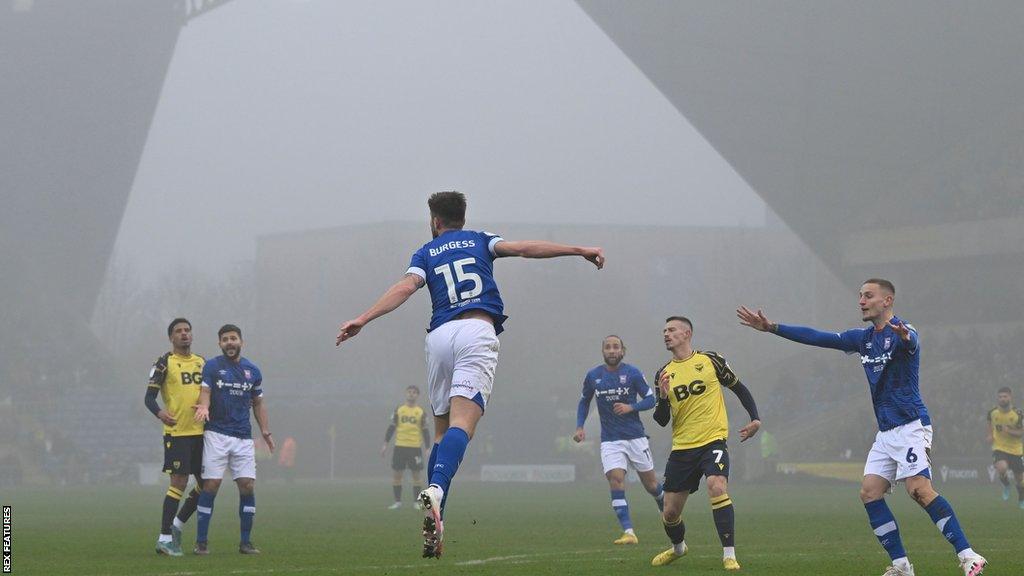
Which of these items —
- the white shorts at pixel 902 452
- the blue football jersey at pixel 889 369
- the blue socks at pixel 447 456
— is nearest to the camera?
the blue socks at pixel 447 456

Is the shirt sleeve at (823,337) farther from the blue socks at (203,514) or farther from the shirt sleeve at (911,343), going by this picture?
the blue socks at (203,514)

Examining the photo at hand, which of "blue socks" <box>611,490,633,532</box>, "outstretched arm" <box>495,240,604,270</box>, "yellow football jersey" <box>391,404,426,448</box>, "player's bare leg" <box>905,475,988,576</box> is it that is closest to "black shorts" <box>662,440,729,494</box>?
"player's bare leg" <box>905,475,988,576</box>

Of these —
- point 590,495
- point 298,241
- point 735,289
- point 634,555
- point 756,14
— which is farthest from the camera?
point 298,241

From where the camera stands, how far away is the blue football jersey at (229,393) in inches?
571

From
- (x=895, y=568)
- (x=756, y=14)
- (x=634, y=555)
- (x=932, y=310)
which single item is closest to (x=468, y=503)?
(x=634, y=555)

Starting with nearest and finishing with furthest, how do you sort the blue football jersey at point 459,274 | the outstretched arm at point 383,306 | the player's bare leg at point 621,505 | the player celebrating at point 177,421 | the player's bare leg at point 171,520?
1. the outstretched arm at point 383,306
2. the blue football jersey at point 459,274
3. the player's bare leg at point 171,520
4. the player celebrating at point 177,421
5. the player's bare leg at point 621,505

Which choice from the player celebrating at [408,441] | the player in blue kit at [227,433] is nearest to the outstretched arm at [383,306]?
the player in blue kit at [227,433]

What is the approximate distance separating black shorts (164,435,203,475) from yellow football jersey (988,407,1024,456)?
16.4m

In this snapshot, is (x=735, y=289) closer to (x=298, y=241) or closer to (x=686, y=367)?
(x=298, y=241)

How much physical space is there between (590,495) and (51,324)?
3824 cm

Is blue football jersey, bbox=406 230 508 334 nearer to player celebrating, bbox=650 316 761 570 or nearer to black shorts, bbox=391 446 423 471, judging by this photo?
player celebrating, bbox=650 316 761 570

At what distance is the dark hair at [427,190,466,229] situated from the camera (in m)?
9.47

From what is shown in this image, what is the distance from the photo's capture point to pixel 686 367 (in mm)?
12047

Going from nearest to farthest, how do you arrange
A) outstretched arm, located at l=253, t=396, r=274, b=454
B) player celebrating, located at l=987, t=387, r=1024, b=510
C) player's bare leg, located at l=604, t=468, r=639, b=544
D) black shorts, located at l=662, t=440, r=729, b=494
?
black shorts, located at l=662, t=440, r=729, b=494, outstretched arm, located at l=253, t=396, r=274, b=454, player's bare leg, located at l=604, t=468, r=639, b=544, player celebrating, located at l=987, t=387, r=1024, b=510
